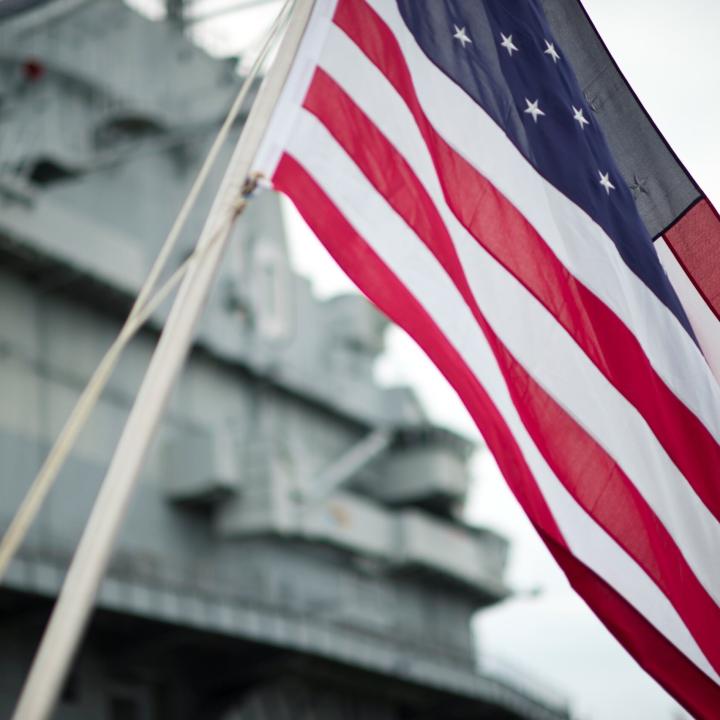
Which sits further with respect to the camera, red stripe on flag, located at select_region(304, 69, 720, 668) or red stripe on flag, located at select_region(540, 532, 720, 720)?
red stripe on flag, located at select_region(304, 69, 720, 668)

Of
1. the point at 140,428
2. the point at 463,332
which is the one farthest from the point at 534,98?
the point at 140,428

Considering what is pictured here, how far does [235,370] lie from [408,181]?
88.5 feet

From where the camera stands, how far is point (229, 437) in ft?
97.3

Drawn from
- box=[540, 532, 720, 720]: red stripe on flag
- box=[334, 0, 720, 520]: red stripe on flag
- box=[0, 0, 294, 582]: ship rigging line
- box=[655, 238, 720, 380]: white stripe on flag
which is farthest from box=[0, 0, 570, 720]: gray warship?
box=[0, 0, 294, 582]: ship rigging line

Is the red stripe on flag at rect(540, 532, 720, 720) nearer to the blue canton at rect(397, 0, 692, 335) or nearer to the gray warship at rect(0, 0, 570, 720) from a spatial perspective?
the blue canton at rect(397, 0, 692, 335)

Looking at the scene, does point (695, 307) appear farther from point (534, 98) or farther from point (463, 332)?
point (463, 332)

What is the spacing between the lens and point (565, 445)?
5387 mm

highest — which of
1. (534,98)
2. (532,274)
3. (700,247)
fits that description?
(534,98)

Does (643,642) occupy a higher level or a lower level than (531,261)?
lower

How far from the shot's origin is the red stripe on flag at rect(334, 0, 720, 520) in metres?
5.54

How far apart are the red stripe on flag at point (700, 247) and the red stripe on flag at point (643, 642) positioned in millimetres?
1514

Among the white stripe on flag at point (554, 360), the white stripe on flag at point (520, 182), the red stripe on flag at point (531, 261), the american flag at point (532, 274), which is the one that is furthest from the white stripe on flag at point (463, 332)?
the white stripe on flag at point (520, 182)

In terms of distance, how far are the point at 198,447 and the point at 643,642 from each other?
24.1 m

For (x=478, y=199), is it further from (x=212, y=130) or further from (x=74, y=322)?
(x=212, y=130)
